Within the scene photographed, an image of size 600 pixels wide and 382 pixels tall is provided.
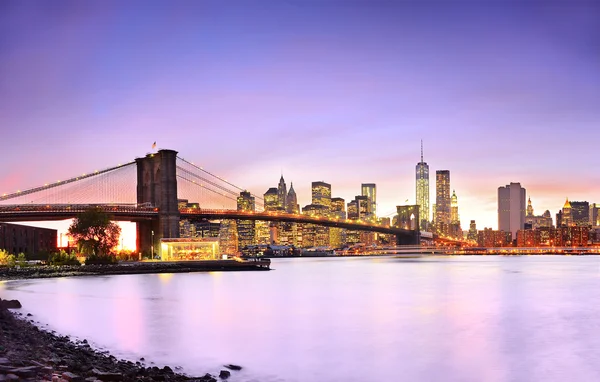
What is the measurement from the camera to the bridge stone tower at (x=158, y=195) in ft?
294

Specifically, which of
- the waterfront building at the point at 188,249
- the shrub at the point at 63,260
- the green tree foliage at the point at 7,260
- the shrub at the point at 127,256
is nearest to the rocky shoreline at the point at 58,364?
the green tree foliage at the point at 7,260

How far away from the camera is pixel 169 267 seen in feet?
246

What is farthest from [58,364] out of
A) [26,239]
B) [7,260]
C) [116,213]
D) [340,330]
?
[26,239]

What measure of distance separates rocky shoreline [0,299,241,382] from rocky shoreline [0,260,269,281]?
42.6 m

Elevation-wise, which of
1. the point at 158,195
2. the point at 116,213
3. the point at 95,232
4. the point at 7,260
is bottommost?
the point at 7,260

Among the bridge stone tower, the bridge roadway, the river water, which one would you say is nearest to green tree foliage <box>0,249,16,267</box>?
the bridge roadway

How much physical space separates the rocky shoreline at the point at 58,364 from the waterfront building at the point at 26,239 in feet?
235

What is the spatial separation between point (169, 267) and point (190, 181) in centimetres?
4209

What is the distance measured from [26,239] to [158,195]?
23.3m

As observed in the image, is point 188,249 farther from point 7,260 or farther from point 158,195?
point 7,260

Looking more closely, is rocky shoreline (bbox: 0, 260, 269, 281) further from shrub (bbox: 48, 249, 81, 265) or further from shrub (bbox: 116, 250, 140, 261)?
shrub (bbox: 116, 250, 140, 261)

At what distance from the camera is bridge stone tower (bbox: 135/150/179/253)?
89500 millimetres

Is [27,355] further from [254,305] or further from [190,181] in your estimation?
[190,181]

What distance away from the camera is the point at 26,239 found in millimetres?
97062
